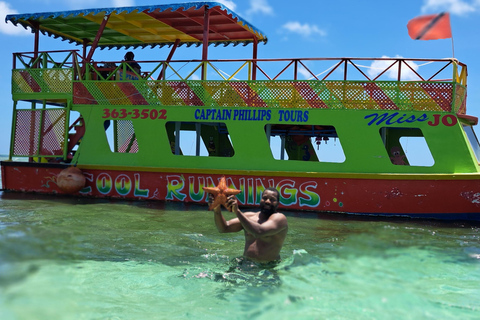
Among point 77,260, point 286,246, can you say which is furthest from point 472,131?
point 77,260

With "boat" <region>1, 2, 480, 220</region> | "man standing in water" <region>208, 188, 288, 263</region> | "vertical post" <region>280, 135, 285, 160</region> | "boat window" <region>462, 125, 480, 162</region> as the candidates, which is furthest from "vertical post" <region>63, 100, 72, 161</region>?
"boat window" <region>462, 125, 480, 162</region>

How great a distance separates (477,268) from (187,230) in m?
4.22

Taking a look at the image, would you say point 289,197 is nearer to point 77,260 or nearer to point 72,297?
point 77,260

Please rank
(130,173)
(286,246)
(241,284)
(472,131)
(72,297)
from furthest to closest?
1. (130,173)
2. (472,131)
3. (286,246)
4. (241,284)
5. (72,297)

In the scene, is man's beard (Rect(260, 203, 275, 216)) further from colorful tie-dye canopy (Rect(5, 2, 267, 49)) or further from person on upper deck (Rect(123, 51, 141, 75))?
person on upper deck (Rect(123, 51, 141, 75))

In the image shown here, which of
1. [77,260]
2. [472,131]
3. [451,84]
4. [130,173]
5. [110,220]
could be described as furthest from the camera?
[130,173]

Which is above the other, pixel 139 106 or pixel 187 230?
pixel 139 106

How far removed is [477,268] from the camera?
5.77 meters

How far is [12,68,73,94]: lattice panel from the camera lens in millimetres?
11828

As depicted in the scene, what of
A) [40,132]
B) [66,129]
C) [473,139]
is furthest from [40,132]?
[473,139]

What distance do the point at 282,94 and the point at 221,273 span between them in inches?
231

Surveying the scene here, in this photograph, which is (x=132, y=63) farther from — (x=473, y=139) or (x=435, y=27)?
(x=473, y=139)

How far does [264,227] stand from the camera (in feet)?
15.7

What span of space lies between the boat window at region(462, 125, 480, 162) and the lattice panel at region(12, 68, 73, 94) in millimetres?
→ 9093
